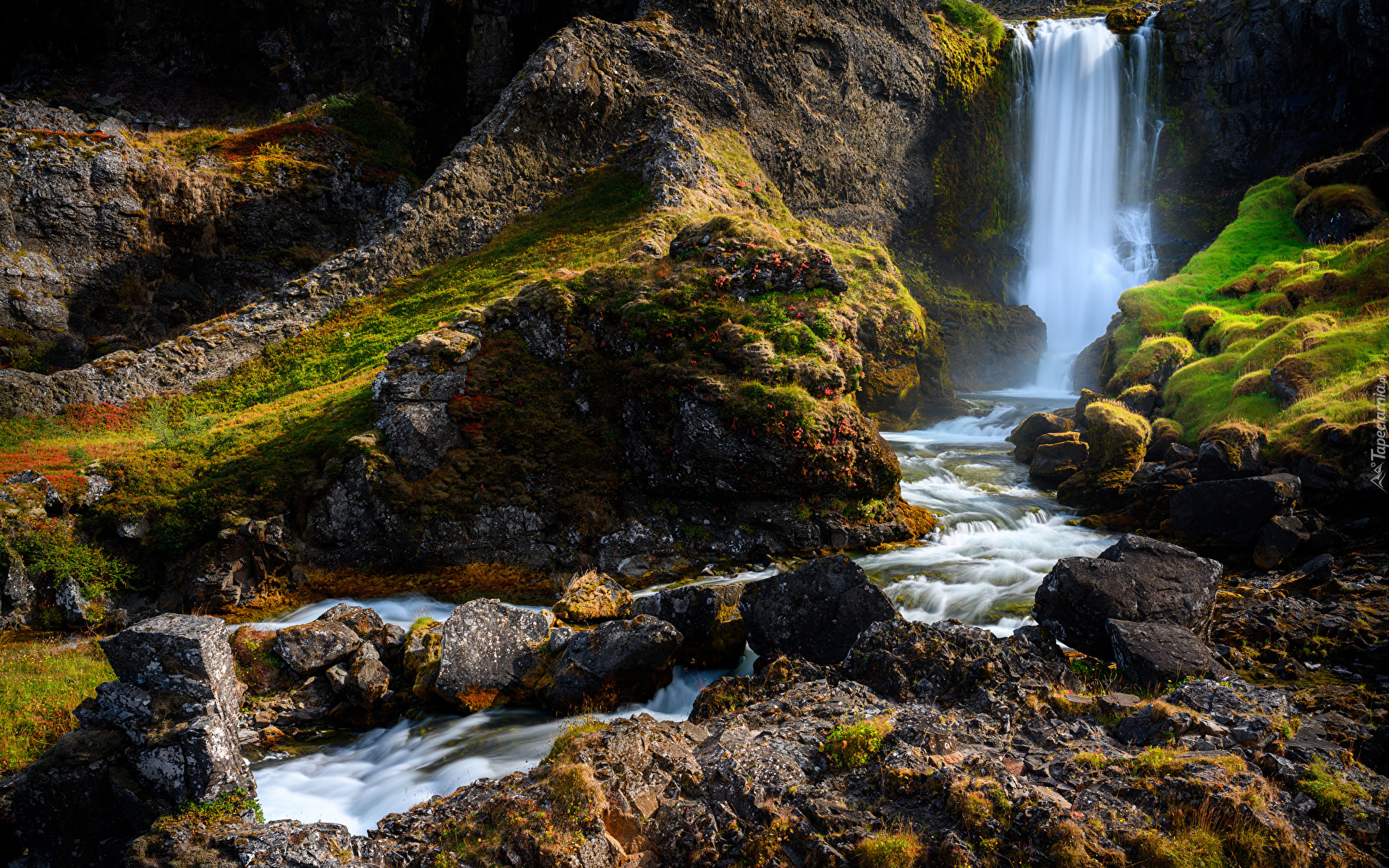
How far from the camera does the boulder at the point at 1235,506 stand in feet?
41.9

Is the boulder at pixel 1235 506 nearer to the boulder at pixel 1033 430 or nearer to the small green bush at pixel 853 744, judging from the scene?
the boulder at pixel 1033 430

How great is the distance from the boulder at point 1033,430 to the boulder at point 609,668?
56.0 feet

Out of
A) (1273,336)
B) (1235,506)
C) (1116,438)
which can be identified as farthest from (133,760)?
(1273,336)

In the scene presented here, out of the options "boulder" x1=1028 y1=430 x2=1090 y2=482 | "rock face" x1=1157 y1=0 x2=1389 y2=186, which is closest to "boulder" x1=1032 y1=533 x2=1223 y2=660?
"boulder" x1=1028 y1=430 x2=1090 y2=482

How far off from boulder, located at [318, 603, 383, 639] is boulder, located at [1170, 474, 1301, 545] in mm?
15893

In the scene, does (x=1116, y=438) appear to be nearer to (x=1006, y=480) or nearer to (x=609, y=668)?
(x=1006, y=480)

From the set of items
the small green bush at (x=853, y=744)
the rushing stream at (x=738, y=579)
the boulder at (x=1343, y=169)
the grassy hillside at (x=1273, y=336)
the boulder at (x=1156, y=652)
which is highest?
the boulder at (x=1343, y=169)

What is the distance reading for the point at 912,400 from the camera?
2842 cm

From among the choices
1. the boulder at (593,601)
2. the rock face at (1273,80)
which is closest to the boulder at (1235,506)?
the boulder at (593,601)

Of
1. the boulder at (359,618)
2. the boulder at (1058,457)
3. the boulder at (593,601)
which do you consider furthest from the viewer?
the boulder at (1058,457)

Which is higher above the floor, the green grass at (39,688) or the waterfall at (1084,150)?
the waterfall at (1084,150)

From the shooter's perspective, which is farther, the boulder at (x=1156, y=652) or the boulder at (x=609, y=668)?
the boulder at (x=609, y=668)

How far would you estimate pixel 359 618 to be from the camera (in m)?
10.6

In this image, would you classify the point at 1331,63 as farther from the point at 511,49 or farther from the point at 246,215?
the point at 246,215
